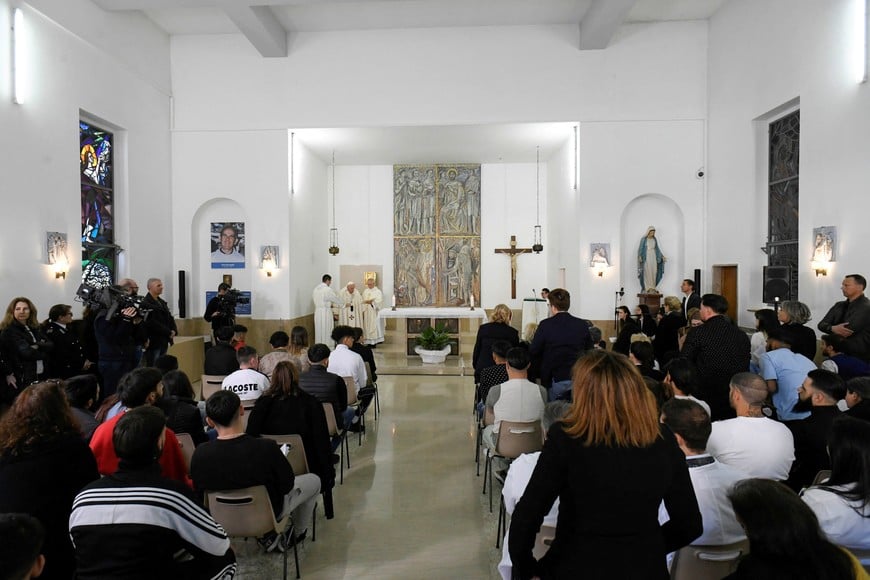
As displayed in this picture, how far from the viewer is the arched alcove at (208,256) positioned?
11.9 m

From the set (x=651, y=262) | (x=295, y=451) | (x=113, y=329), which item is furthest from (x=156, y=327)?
(x=651, y=262)

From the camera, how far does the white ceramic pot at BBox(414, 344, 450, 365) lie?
11.2 metres

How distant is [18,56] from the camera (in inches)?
294

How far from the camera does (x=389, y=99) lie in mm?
11227

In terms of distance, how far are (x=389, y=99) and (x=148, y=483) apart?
10.1 metres

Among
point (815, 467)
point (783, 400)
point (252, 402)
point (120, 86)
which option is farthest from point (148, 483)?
point (120, 86)

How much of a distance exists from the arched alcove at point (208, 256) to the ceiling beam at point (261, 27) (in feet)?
10.4

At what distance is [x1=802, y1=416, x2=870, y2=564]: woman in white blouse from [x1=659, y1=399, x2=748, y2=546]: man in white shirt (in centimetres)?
35

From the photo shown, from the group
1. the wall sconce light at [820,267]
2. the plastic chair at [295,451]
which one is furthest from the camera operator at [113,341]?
the wall sconce light at [820,267]

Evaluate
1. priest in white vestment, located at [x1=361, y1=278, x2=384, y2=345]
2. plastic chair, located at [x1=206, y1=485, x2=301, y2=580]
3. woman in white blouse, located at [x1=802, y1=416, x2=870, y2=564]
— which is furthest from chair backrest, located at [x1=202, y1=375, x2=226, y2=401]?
priest in white vestment, located at [x1=361, y1=278, x2=384, y2=345]

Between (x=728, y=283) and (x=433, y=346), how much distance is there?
569cm

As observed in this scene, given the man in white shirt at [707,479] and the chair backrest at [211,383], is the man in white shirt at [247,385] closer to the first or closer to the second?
the chair backrest at [211,383]

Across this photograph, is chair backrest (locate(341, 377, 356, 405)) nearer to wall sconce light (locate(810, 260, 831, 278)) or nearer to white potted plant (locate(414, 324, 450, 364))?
white potted plant (locate(414, 324, 450, 364))

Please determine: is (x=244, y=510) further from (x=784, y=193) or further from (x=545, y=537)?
(x=784, y=193)
